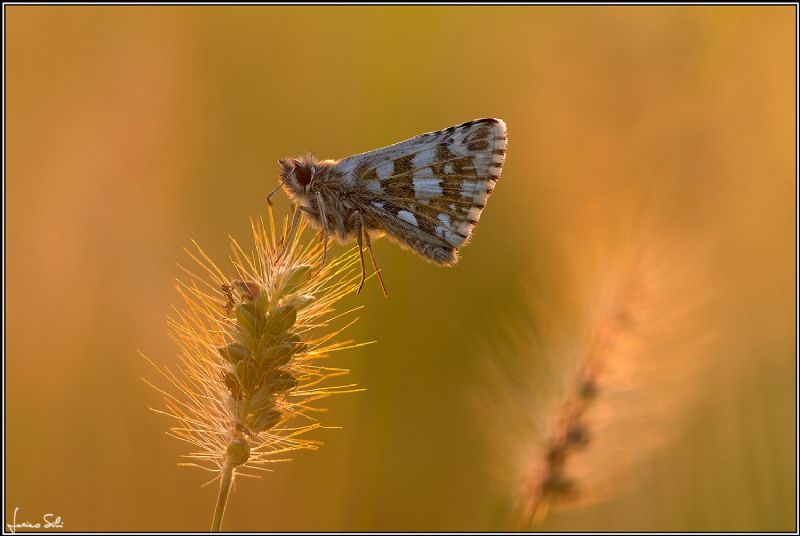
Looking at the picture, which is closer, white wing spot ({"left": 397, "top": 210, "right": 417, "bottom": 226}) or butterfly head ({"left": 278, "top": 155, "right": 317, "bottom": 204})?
butterfly head ({"left": 278, "top": 155, "right": 317, "bottom": 204})

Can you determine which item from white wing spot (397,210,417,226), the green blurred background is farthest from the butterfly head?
the green blurred background

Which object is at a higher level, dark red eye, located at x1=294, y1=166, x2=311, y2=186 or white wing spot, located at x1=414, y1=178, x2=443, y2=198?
dark red eye, located at x1=294, y1=166, x2=311, y2=186

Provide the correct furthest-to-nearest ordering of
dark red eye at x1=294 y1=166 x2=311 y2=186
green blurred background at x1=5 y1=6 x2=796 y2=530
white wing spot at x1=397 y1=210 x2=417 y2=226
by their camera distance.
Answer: green blurred background at x1=5 y1=6 x2=796 y2=530 → white wing spot at x1=397 y1=210 x2=417 y2=226 → dark red eye at x1=294 y1=166 x2=311 y2=186

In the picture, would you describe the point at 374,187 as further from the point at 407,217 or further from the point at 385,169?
the point at 407,217

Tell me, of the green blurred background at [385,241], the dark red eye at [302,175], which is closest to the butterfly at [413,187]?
the dark red eye at [302,175]

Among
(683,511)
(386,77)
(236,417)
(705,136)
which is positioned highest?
(386,77)

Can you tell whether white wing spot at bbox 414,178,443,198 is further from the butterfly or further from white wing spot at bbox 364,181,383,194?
white wing spot at bbox 364,181,383,194

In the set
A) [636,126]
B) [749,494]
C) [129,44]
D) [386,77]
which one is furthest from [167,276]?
[749,494]

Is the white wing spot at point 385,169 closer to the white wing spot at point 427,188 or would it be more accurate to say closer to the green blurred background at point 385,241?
the white wing spot at point 427,188

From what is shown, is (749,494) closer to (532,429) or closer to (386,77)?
(532,429)
